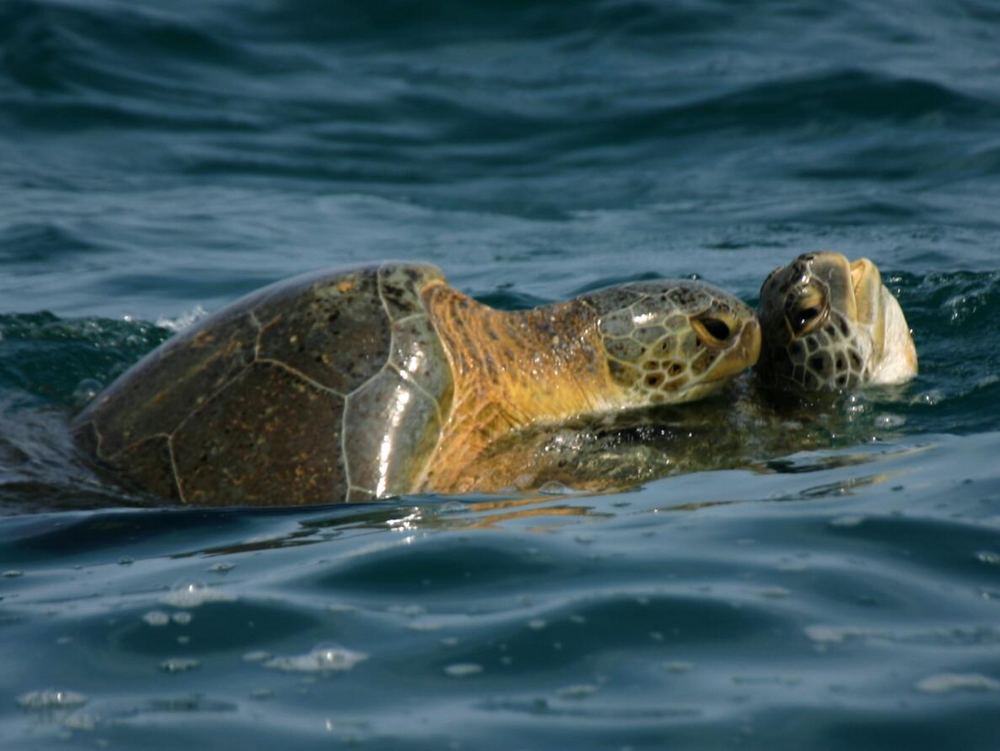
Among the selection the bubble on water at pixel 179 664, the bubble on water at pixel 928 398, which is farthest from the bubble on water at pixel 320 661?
the bubble on water at pixel 928 398

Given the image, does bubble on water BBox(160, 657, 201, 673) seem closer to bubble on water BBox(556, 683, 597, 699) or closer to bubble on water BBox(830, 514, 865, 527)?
bubble on water BBox(556, 683, 597, 699)

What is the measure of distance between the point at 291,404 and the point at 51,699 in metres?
2.03

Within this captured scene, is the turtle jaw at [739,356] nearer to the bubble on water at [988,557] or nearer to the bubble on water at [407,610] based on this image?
the bubble on water at [988,557]

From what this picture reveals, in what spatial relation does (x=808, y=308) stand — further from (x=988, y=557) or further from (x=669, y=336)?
(x=988, y=557)

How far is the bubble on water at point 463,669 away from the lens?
3.63 m

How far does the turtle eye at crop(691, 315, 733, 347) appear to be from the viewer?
645 cm

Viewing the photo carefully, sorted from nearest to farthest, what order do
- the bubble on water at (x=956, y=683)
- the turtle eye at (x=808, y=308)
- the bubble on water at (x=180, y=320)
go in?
the bubble on water at (x=956, y=683), the turtle eye at (x=808, y=308), the bubble on water at (x=180, y=320)

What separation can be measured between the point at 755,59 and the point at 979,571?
1185 centimetres

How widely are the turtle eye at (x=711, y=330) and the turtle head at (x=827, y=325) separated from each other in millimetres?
538

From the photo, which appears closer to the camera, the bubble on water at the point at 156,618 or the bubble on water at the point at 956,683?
the bubble on water at the point at 956,683

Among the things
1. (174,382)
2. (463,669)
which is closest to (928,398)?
(174,382)

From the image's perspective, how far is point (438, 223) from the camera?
484 inches

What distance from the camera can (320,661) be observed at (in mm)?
3746

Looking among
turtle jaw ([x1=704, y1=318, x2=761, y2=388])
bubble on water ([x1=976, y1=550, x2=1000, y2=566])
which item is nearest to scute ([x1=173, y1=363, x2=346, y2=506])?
turtle jaw ([x1=704, y1=318, x2=761, y2=388])
